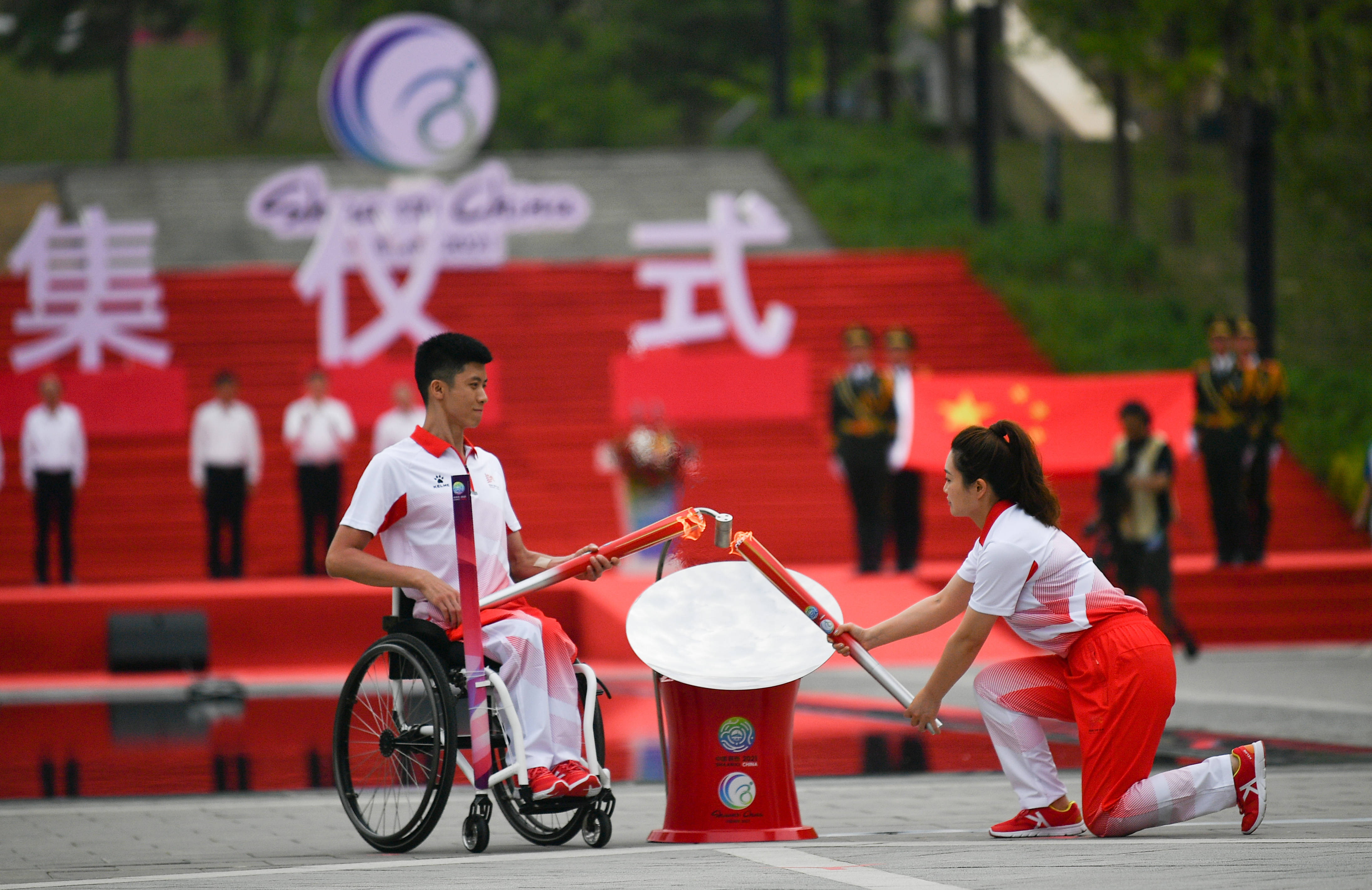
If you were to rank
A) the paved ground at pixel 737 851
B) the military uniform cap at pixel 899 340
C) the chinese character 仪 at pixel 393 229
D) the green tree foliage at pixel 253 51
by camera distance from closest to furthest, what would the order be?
1. the paved ground at pixel 737 851
2. the military uniform cap at pixel 899 340
3. the chinese character 仪 at pixel 393 229
4. the green tree foliage at pixel 253 51

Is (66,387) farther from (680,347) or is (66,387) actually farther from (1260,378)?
(1260,378)

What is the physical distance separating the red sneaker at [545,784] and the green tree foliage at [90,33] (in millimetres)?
41289

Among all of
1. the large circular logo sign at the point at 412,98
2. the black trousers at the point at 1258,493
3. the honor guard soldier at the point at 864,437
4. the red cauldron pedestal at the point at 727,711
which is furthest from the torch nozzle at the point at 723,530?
the large circular logo sign at the point at 412,98

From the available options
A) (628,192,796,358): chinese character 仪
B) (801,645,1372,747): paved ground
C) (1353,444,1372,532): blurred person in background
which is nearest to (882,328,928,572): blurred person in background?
(801,645,1372,747): paved ground

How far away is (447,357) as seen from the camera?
5723 millimetres

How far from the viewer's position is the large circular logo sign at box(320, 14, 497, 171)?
70.7ft

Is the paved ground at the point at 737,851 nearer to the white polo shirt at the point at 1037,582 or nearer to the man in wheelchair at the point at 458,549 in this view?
the man in wheelchair at the point at 458,549

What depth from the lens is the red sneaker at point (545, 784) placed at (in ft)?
17.5

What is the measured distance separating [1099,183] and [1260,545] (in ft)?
76.0

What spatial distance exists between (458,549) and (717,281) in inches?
657

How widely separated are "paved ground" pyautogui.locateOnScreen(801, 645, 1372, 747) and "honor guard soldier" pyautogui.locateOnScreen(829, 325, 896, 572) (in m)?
1.78

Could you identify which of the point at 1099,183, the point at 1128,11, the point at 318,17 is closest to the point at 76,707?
the point at 1128,11

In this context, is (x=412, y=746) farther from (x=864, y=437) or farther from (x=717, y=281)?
(x=717, y=281)

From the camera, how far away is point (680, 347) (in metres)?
21.5
